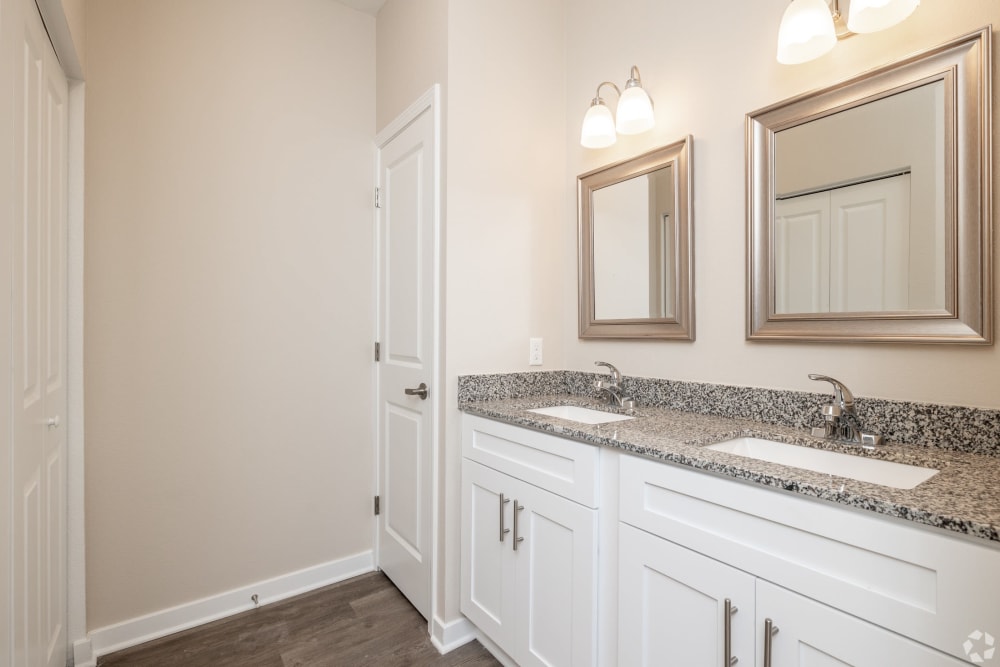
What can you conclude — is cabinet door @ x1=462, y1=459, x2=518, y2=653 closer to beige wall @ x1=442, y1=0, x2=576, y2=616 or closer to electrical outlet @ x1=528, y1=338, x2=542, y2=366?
beige wall @ x1=442, y1=0, x2=576, y2=616

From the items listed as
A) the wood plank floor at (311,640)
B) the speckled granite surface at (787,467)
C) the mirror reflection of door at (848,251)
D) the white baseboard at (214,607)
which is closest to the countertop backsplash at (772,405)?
the speckled granite surface at (787,467)

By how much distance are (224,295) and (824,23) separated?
223 cm

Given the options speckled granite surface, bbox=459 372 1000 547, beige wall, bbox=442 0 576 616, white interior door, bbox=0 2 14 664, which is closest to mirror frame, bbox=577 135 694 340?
beige wall, bbox=442 0 576 616

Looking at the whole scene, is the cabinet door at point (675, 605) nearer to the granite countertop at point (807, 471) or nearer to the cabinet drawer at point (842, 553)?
Result: the cabinet drawer at point (842, 553)

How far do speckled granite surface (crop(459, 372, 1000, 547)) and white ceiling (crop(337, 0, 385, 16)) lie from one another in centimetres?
185

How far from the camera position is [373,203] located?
2428mm

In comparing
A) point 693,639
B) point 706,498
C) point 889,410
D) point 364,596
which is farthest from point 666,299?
point 364,596

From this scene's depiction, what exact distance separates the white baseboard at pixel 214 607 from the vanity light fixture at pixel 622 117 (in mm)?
2144

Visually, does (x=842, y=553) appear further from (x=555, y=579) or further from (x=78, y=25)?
(x=78, y=25)

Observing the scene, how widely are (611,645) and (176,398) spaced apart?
5.93 feet

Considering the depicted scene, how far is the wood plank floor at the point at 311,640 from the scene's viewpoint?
1788mm

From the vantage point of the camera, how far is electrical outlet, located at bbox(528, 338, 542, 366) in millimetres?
2113

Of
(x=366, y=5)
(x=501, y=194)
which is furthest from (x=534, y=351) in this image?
(x=366, y=5)

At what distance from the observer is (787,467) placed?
101 centimetres
